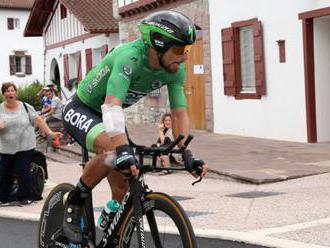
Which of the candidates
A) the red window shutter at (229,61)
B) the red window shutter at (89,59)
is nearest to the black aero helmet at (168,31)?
the red window shutter at (229,61)

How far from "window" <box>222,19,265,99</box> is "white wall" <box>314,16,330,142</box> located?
210 centimetres

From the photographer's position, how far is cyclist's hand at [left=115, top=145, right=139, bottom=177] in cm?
418

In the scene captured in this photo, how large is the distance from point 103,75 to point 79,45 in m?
26.2

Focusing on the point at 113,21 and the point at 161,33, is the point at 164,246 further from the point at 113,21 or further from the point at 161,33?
the point at 113,21

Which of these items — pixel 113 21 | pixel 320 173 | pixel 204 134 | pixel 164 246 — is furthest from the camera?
pixel 113 21

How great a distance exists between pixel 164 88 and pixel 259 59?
538cm

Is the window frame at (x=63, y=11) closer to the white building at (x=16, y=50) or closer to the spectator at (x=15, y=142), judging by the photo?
the white building at (x=16, y=50)

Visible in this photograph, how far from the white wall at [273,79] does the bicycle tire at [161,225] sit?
1028 centimetres

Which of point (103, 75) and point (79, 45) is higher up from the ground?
point (79, 45)

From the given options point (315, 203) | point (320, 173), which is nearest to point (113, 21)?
point (320, 173)

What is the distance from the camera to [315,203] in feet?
27.0

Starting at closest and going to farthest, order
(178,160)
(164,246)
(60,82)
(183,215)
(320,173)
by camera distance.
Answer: (183,215), (164,246), (320,173), (178,160), (60,82)

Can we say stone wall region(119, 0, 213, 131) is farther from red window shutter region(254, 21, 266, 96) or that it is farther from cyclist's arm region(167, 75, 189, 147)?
cyclist's arm region(167, 75, 189, 147)

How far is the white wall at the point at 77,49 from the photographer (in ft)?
89.7
